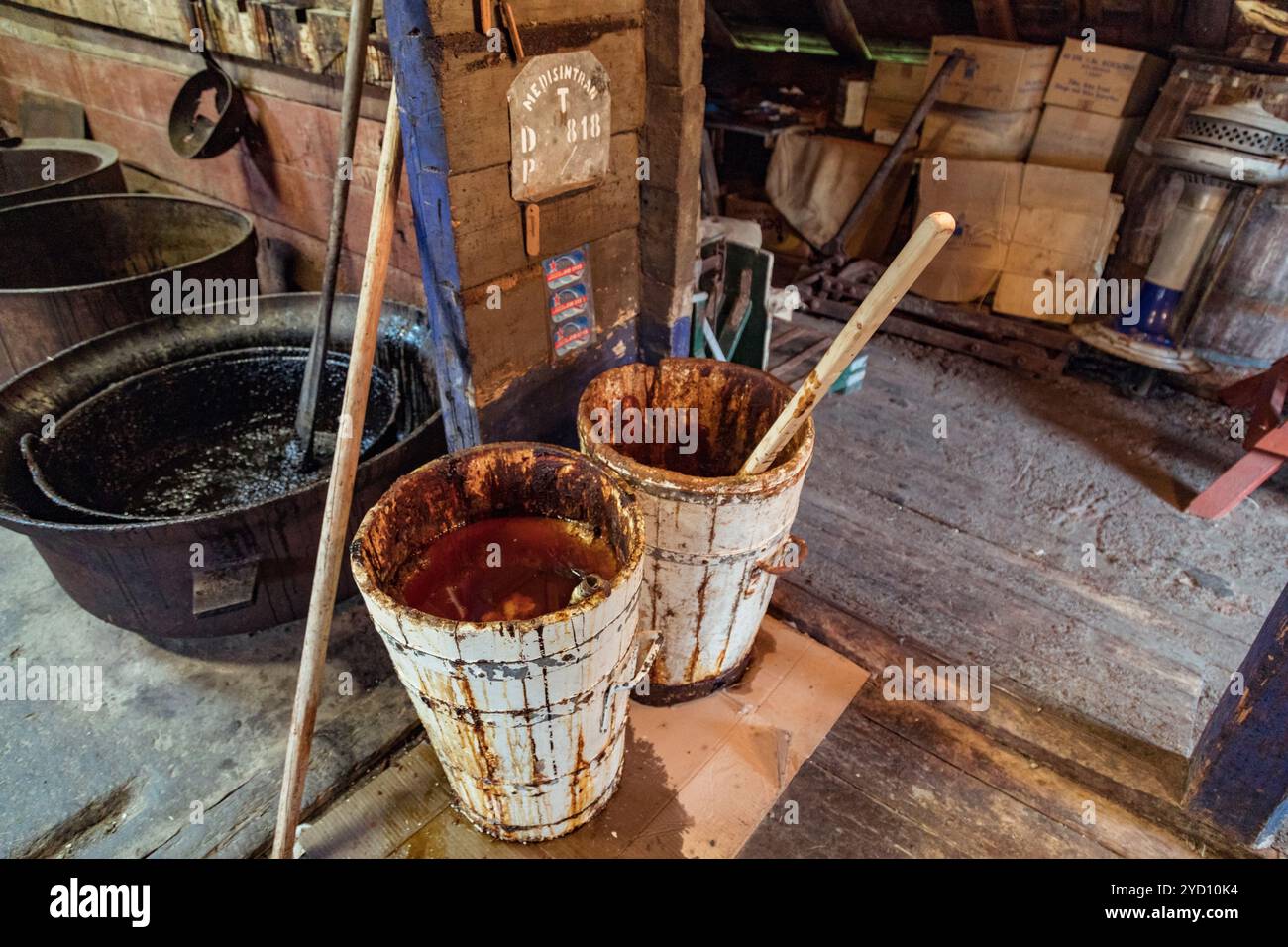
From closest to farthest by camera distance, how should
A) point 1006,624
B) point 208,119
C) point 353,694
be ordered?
point 353,694
point 1006,624
point 208,119

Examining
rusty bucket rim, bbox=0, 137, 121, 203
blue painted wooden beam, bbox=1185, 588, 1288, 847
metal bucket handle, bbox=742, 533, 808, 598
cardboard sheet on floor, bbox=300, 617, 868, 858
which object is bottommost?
cardboard sheet on floor, bbox=300, 617, 868, 858

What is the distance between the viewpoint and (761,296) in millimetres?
4539

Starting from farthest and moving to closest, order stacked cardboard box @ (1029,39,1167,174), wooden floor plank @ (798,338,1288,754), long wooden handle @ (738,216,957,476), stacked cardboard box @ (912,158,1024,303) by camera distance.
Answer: stacked cardboard box @ (912,158,1024,303), stacked cardboard box @ (1029,39,1167,174), wooden floor plank @ (798,338,1288,754), long wooden handle @ (738,216,957,476)

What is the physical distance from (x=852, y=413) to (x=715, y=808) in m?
3.50

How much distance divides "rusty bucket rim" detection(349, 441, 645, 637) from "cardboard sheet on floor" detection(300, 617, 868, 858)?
97 cm

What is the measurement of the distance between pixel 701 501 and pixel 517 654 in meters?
0.79

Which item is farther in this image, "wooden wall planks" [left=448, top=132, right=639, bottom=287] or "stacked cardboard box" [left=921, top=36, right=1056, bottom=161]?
"stacked cardboard box" [left=921, top=36, right=1056, bottom=161]

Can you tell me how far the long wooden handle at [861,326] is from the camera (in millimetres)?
1866

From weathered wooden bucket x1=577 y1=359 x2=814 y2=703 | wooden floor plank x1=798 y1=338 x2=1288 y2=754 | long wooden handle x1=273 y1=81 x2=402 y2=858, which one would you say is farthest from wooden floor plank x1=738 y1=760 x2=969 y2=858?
long wooden handle x1=273 y1=81 x2=402 y2=858

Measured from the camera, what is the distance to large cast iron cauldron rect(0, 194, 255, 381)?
3.76 metres

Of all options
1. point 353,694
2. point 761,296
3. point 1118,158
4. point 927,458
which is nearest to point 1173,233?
point 1118,158

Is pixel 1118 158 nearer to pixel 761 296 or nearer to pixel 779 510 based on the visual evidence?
pixel 761 296

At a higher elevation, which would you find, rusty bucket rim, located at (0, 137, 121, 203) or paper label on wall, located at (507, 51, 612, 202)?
paper label on wall, located at (507, 51, 612, 202)

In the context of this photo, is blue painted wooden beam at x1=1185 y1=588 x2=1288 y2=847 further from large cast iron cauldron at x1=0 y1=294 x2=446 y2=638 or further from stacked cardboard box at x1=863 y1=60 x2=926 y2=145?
stacked cardboard box at x1=863 y1=60 x2=926 y2=145
